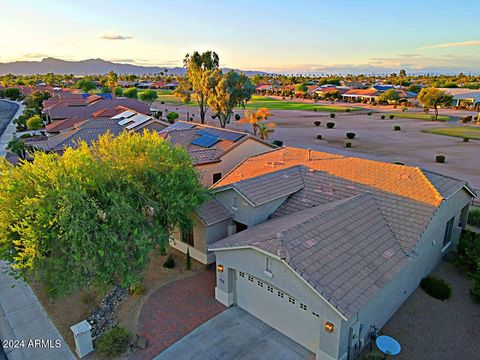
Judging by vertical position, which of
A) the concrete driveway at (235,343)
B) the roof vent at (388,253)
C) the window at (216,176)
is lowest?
the concrete driveway at (235,343)

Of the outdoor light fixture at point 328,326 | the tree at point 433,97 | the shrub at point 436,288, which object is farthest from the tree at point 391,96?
the outdoor light fixture at point 328,326

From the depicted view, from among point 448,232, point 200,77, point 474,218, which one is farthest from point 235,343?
point 200,77

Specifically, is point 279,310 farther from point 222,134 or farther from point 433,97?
point 433,97

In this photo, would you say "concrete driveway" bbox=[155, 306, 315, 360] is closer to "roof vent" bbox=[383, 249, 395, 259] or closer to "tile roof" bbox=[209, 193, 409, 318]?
"tile roof" bbox=[209, 193, 409, 318]

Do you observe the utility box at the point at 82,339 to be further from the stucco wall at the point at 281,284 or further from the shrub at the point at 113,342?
the stucco wall at the point at 281,284

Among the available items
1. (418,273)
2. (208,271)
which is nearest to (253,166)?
(208,271)

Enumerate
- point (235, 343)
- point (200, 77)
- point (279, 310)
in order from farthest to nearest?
point (200, 77), point (279, 310), point (235, 343)

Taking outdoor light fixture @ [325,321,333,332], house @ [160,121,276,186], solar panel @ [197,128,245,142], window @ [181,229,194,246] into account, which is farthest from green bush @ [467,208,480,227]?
window @ [181,229,194,246]
